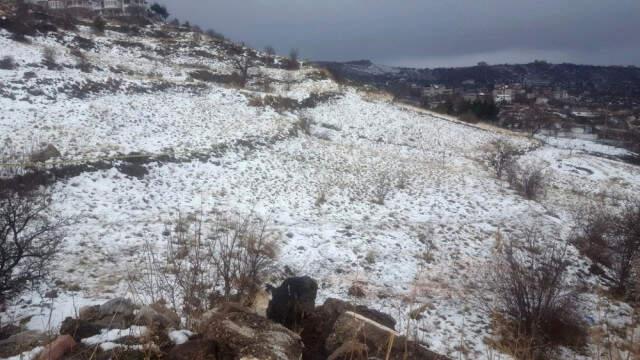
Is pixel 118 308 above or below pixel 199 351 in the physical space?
below

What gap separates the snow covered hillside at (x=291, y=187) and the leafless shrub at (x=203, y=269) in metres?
0.45

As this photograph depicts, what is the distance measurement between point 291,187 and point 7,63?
13.6m

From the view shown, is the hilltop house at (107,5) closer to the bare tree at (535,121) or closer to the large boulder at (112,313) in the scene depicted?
the bare tree at (535,121)

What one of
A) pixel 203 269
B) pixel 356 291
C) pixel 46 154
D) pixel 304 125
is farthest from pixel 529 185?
pixel 46 154

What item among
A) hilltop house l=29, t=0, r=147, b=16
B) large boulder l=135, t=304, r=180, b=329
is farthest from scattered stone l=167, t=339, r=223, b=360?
hilltop house l=29, t=0, r=147, b=16

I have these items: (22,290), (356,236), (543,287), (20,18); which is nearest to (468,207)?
(356,236)

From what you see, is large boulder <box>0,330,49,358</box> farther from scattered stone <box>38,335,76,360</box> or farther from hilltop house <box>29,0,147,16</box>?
hilltop house <box>29,0,147,16</box>

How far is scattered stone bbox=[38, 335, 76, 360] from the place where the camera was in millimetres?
2529

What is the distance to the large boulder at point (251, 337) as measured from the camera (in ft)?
8.31

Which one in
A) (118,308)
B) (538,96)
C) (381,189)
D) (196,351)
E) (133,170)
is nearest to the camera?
(196,351)

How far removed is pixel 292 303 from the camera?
425 centimetres

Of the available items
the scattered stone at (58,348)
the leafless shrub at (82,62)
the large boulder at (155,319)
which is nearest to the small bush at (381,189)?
the large boulder at (155,319)

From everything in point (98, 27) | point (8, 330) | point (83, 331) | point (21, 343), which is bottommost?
point (8, 330)

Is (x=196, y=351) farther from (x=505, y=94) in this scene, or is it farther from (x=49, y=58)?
(x=505, y=94)
